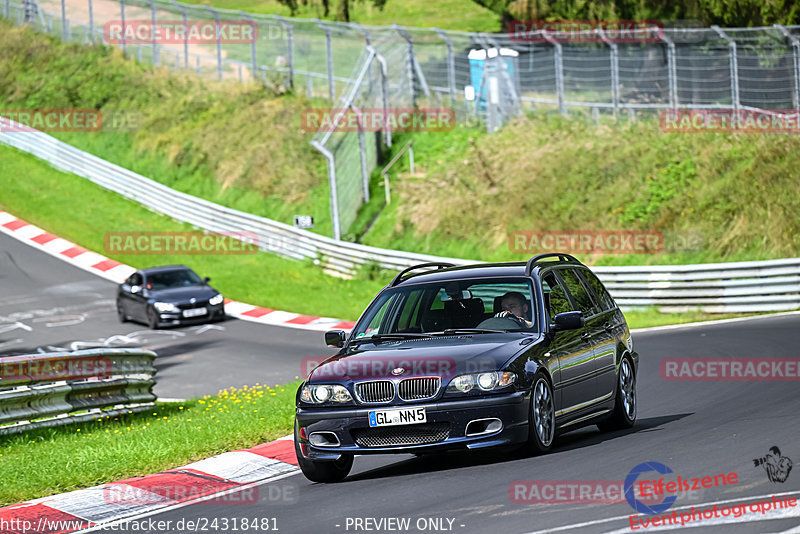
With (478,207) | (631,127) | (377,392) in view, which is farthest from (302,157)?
(377,392)

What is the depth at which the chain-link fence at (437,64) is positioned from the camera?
2839cm

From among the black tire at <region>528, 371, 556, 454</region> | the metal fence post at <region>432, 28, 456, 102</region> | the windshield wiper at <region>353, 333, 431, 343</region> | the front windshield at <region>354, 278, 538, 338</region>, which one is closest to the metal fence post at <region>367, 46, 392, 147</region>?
the metal fence post at <region>432, 28, 456, 102</region>

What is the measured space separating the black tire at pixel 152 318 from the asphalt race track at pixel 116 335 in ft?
0.76

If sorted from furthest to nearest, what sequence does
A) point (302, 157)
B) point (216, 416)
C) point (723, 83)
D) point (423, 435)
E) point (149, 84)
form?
point (149, 84)
point (302, 157)
point (723, 83)
point (216, 416)
point (423, 435)

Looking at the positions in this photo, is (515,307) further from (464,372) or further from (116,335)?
(116,335)

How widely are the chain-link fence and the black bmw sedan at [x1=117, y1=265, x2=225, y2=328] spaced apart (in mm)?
6783

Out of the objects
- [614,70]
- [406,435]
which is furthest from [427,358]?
[614,70]

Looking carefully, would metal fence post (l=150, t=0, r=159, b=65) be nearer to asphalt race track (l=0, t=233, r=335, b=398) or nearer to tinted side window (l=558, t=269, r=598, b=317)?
asphalt race track (l=0, t=233, r=335, b=398)

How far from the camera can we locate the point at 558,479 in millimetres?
7996

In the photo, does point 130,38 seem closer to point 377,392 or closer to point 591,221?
point 591,221

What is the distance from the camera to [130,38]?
164ft

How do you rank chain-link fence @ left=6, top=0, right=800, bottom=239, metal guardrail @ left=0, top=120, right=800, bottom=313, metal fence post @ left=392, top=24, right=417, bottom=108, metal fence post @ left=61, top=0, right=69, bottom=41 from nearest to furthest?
metal guardrail @ left=0, top=120, right=800, bottom=313, chain-link fence @ left=6, top=0, right=800, bottom=239, metal fence post @ left=392, top=24, right=417, bottom=108, metal fence post @ left=61, top=0, right=69, bottom=41

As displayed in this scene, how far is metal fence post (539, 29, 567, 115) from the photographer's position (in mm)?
31981

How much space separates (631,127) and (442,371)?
24244mm
